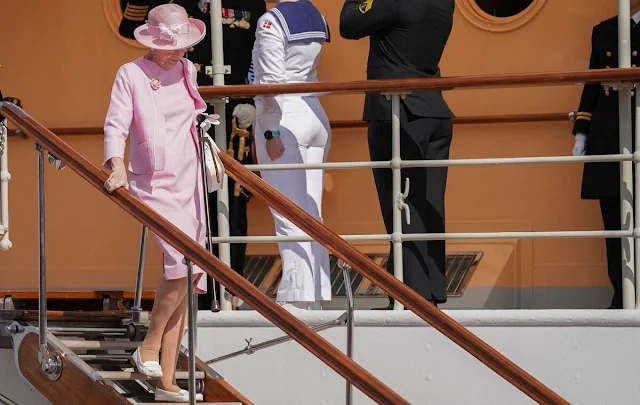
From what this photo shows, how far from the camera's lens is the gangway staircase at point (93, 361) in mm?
5160

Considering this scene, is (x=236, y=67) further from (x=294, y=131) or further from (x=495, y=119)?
(x=495, y=119)

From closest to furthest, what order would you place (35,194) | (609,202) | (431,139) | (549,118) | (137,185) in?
(137,185)
(431,139)
(609,202)
(549,118)
(35,194)

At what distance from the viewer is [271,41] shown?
6.77m

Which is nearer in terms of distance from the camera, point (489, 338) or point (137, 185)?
point (137, 185)

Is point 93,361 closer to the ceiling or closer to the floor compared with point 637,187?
closer to the floor

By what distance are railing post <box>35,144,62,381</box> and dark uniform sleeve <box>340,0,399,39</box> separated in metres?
1.93

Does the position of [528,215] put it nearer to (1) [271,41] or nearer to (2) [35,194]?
(1) [271,41]

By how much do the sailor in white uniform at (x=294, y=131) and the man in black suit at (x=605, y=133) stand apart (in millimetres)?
1271

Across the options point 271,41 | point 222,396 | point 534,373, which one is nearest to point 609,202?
point 534,373

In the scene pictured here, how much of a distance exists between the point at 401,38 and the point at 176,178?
1.76 m

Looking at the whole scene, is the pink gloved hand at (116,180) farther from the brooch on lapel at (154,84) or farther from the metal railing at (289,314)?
the brooch on lapel at (154,84)

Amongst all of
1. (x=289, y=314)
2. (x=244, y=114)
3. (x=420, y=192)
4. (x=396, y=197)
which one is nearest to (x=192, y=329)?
(x=289, y=314)

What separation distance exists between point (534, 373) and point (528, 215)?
6.45 ft

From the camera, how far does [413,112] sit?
21.4 ft
